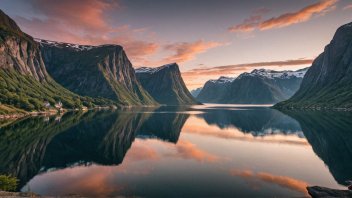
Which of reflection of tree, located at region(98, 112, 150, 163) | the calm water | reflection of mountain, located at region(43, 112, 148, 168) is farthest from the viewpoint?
reflection of tree, located at region(98, 112, 150, 163)

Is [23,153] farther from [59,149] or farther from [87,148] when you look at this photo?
[87,148]

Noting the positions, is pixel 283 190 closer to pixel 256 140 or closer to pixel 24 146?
pixel 256 140

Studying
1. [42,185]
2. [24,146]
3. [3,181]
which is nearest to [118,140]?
[24,146]

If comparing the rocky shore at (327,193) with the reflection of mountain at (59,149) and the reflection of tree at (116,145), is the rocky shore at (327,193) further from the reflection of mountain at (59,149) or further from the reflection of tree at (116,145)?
the reflection of tree at (116,145)

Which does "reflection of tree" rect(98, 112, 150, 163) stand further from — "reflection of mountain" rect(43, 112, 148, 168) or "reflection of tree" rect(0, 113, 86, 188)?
"reflection of tree" rect(0, 113, 86, 188)

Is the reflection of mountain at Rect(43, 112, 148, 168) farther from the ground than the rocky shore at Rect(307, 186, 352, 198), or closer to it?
closer to it

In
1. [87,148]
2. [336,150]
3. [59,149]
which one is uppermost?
[59,149]

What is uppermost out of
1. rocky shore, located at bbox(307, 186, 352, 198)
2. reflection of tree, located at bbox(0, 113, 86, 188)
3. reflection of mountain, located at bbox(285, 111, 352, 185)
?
rocky shore, located at bbox(307, 186, 352, 198)

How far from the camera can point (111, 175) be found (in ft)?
186

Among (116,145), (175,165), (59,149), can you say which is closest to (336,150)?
(175,165)

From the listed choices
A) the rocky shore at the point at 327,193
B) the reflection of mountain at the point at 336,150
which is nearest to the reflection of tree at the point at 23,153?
the rocky shore at the point at 327,193

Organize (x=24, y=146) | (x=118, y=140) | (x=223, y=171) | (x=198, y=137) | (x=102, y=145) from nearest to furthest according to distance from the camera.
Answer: (x=223, y=171) → (x=24, y=146) → (x=102, y=145) → (x=118, y=140) → (x=198, y=137)

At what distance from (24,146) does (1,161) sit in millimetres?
22052

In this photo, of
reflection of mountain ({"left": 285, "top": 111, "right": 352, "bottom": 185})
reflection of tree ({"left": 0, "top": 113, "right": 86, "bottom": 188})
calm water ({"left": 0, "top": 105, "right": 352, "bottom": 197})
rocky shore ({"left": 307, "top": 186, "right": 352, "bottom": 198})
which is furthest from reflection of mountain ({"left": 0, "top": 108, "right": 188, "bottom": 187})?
reflection of mountain ({"left": 285, "top": 111, "right": 352, "bottom": 185})
